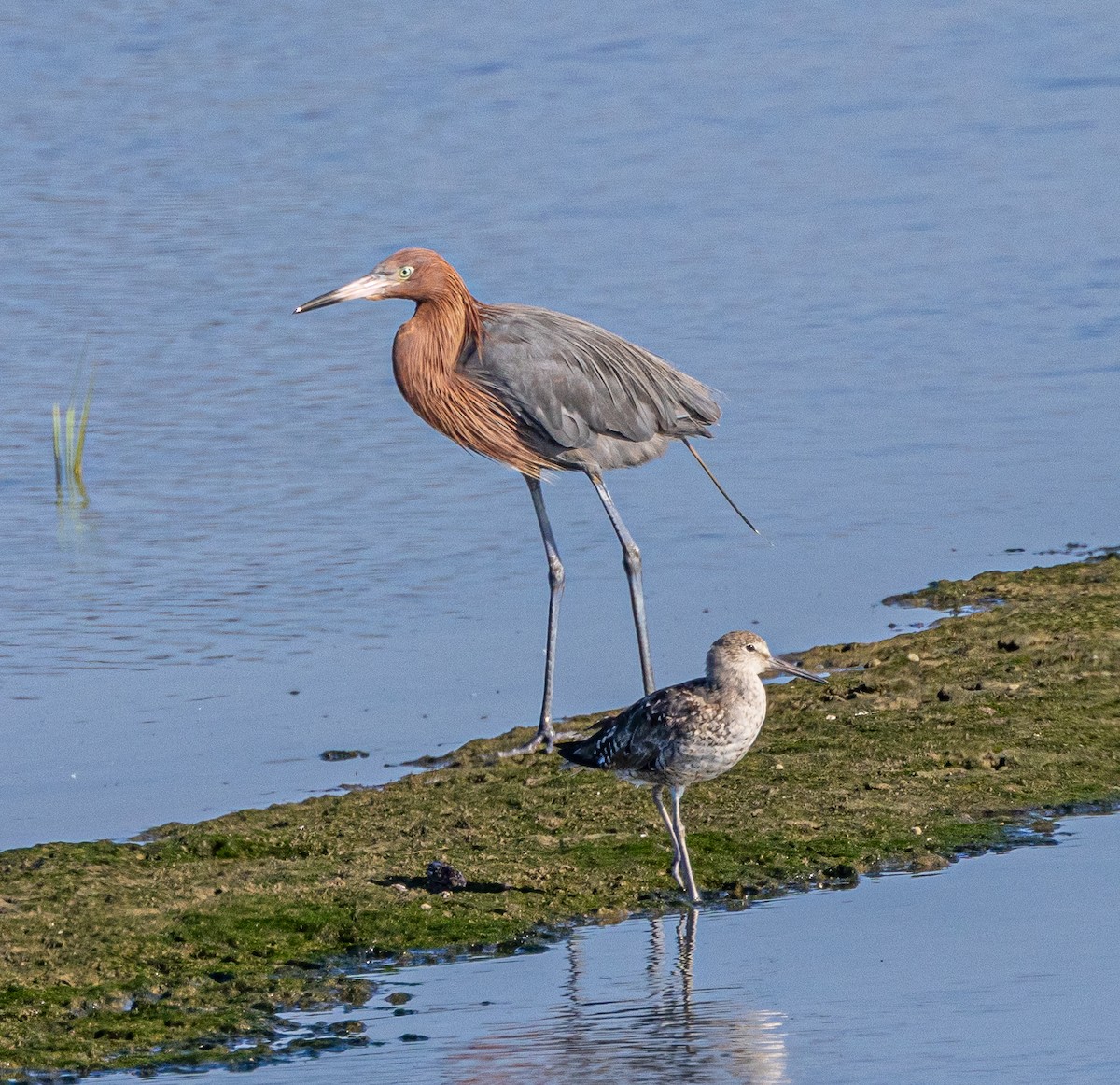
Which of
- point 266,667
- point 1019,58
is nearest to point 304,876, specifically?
point 266,667

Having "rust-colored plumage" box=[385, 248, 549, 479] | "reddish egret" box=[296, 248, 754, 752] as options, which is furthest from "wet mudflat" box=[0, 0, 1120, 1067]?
"rust-colored plumage" box=[385, 248, 549, 479]

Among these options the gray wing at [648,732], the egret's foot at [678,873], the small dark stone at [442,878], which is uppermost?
the gray wing at [648,732]

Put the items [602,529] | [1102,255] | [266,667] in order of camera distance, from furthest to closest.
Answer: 1. [1102,255]
2. [602,529]
3. [266,667]

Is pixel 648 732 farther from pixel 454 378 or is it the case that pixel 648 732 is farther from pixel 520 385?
pixel 454 378

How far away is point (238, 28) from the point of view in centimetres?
2964

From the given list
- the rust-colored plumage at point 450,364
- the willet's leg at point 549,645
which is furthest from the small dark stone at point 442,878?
the rust-colored plumage at point 450,364

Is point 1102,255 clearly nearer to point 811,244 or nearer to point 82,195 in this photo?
point 811,244

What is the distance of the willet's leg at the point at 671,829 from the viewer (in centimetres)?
720

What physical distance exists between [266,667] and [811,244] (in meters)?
10.3

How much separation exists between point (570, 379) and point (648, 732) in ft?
9.87

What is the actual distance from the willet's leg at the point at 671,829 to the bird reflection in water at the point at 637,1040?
702mm

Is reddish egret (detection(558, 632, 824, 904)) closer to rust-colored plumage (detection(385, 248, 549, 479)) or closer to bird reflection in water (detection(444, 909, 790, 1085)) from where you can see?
bird reflection in water (detection(444, 909, 790, 1085))

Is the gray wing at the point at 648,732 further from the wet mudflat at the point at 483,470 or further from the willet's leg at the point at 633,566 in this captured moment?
the willet's leg at the point at 633,566

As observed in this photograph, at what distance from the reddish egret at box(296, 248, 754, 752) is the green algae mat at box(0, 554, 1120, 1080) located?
1.25 metres
